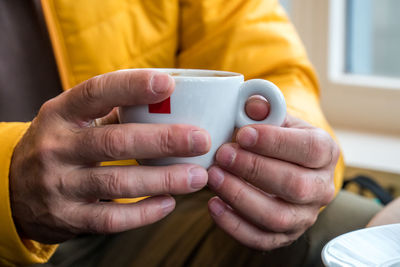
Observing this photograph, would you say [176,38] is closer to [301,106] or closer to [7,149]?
[301,106]

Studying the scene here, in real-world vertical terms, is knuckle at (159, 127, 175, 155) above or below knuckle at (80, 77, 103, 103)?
below

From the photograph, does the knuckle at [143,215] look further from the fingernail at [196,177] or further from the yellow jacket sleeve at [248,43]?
the yellow jacket sleeve at [248,43]

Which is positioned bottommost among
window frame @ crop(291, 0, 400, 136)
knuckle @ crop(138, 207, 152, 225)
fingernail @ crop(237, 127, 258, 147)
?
window frame @ crop(291, 0, 400, 136)

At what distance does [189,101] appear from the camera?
403mm

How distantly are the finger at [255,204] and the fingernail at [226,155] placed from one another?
0.05ft

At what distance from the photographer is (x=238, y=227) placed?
1.71 feet

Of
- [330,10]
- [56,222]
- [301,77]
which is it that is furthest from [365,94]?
[56,222]

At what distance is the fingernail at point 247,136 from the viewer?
448 mm

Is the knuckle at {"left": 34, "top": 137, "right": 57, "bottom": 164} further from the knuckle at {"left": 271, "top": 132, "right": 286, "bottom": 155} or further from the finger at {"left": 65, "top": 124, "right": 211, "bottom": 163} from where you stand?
the knuckle at {"left": 271, "top": 132, "right": 286, "bottom": 155}

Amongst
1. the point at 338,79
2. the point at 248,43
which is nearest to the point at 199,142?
the point at 248,43

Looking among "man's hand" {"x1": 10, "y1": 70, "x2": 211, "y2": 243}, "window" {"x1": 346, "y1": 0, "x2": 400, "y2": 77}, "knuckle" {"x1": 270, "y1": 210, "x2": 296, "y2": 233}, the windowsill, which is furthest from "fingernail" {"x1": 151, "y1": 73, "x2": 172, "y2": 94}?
"window" {"x1": 346, "y1": 0, "x2": 400, "y2": 77}

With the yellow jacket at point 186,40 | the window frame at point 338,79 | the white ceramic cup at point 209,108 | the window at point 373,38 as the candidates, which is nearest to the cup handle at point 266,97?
the white ceramic cup at point 209,108

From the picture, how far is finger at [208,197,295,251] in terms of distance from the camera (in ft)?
1.71

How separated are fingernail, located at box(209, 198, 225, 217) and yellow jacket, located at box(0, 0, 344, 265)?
0.21 metres
